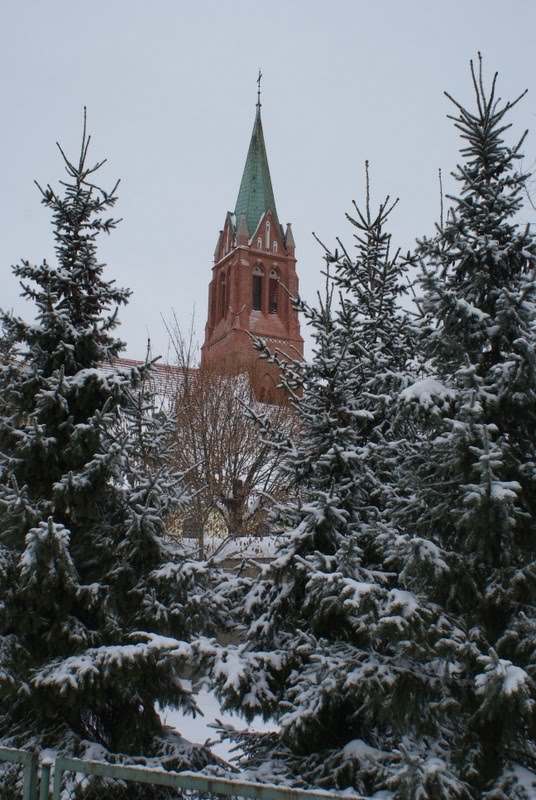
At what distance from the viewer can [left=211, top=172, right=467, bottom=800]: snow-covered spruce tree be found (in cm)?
426

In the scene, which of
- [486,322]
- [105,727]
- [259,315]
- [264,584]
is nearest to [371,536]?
[264,584]

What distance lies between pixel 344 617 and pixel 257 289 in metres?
47.2

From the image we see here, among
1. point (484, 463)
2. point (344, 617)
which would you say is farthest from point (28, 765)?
point (484, 463)

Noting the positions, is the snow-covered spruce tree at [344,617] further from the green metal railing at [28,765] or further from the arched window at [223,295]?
the arched window at [223,295]

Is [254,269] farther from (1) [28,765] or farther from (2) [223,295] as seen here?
(1) [28,765]

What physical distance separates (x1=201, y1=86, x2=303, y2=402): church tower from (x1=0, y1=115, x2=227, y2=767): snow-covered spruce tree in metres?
39.5

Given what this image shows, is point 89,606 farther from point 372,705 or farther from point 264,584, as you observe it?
point 372,705

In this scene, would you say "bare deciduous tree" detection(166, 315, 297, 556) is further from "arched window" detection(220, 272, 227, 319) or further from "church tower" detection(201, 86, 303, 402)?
"arched window" detection(220, 272, 227, 319)

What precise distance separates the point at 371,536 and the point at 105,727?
287 centimetres

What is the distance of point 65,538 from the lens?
5383mm

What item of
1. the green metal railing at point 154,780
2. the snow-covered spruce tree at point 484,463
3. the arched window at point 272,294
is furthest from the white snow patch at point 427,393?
the arched window at point 272,294

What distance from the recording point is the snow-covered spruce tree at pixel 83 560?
5.39 m

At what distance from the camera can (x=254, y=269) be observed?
5147 cm

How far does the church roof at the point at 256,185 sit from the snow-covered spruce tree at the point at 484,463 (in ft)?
157
